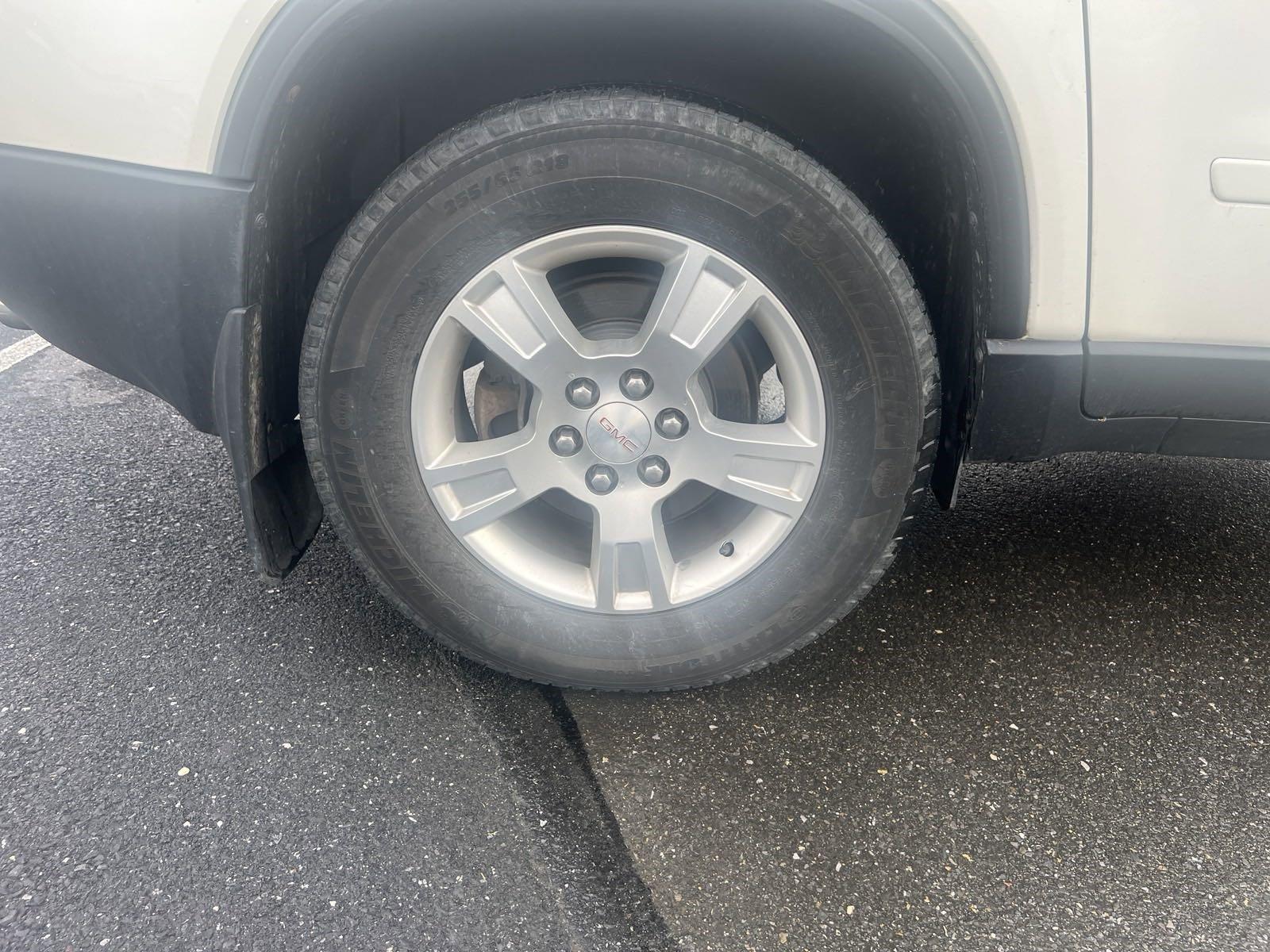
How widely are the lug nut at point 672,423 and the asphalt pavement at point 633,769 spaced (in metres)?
0.55

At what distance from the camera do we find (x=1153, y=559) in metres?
2.30

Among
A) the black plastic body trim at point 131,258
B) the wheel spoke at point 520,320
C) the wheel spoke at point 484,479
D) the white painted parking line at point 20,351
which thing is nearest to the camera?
the black plastic body trim at point 131,258

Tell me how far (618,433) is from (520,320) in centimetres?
26

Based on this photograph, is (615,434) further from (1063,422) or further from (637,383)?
(1063,422)

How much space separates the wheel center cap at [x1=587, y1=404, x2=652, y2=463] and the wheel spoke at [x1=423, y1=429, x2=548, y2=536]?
0.12 meters

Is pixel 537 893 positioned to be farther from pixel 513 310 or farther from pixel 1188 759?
pixel 1188 759

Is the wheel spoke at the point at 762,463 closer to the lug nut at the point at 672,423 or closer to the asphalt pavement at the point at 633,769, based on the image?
the lug nut at the point at 672,423

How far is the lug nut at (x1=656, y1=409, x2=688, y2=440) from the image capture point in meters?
1.63

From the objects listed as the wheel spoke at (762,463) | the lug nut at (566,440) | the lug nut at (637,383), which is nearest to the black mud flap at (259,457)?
the lug nut at (566,440)

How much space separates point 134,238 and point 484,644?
923mm

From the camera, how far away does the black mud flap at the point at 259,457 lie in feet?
5.08

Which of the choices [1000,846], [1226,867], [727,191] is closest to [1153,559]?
[1226,867]

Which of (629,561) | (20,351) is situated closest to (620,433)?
(629,561)

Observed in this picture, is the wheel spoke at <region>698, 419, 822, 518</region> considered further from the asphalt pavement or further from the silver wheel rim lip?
the asphalt pavement
